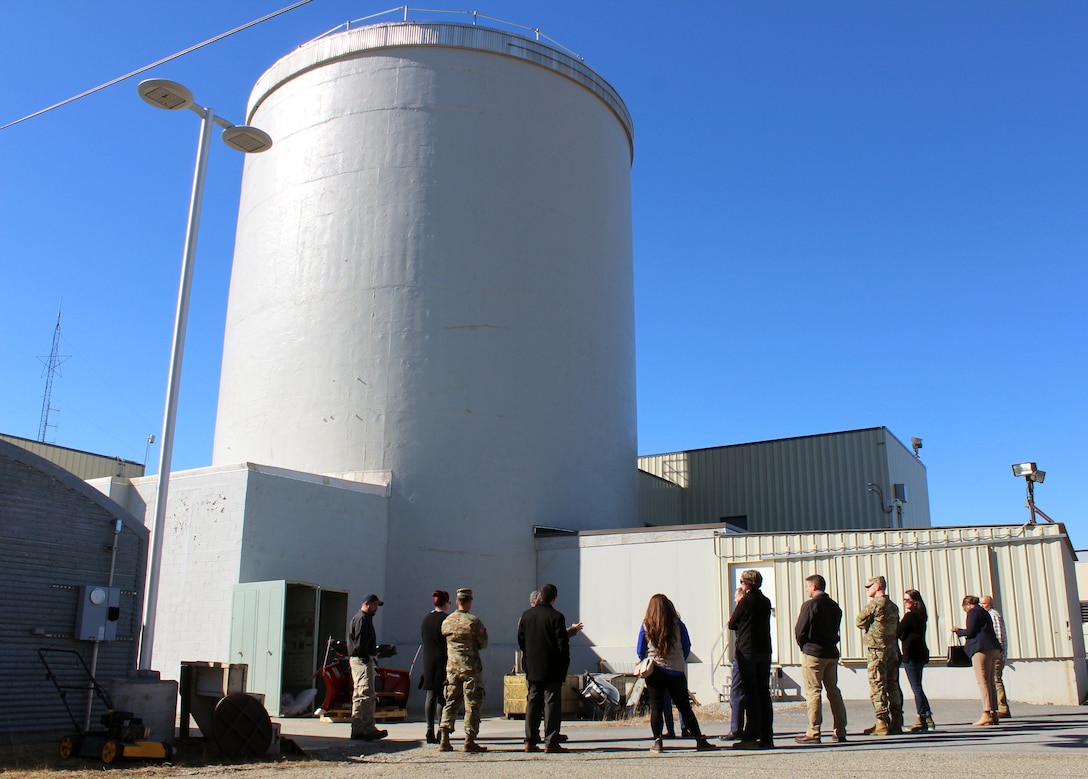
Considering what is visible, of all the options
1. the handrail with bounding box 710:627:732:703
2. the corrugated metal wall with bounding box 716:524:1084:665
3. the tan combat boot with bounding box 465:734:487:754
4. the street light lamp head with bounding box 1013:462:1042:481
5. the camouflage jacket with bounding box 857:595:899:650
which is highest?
the street light lamp head with bounding box 1013:462:1042:481

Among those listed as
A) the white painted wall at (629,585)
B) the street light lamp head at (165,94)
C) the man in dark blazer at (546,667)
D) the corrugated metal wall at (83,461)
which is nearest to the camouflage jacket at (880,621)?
the man in dark blazer at (546,667)

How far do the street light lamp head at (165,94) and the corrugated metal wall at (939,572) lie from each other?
12.1 metres

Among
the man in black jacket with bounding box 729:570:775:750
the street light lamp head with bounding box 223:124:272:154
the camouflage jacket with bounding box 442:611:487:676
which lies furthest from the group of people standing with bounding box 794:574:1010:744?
the street light lamp head with bounding box 223:124:272:154

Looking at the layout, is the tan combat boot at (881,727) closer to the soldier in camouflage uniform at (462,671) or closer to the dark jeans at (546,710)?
the dark jeans at (546,710)

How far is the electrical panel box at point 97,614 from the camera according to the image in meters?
10.7

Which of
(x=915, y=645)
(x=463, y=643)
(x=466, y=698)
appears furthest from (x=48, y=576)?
(x=915, y=645)

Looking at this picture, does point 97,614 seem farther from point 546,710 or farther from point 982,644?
point 982,644

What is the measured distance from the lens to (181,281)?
11.4 metres

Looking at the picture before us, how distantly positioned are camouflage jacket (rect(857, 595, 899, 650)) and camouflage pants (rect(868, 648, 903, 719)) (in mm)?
96

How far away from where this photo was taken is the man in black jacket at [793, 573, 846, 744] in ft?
32.1

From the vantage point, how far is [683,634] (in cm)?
1095

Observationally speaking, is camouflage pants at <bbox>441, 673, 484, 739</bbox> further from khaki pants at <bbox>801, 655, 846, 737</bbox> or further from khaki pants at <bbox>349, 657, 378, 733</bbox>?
khaki pants at <bbox>801, 655, 846, 737</bbox>

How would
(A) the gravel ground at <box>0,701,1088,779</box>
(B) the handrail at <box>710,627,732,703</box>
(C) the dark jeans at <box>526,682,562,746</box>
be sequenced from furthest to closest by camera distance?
(B) the handrail at <box>710,627,732,703</box>
(C) the dark jeans at <box>526,682,562,746</box>
(A) the gravel ground at <box>0,701,1088,779</box>

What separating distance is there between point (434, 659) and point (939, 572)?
32.2 feet
